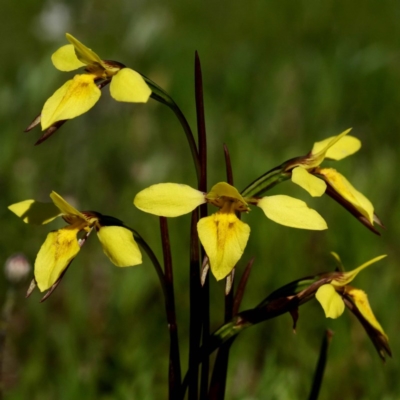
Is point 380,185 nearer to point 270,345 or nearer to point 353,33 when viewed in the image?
point 270,345

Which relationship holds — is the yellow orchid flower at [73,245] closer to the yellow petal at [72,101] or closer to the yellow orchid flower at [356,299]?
the yellow petal at [72,101]

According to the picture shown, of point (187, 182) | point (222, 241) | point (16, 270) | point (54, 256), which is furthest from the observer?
point (187, 182)

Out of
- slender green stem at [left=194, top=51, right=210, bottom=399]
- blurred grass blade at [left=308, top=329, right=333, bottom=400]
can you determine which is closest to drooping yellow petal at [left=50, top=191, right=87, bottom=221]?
slender green stem at [left=194, top=51, right=210, bottom=399]

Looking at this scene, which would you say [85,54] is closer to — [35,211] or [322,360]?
[35,211]

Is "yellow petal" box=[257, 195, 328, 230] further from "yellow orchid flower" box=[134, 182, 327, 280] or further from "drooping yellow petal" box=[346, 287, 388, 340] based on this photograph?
"drooping yellow petal" box=[346, 287, 388, 340]

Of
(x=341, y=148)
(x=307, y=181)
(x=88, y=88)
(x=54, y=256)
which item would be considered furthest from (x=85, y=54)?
(x=341, y=148)
